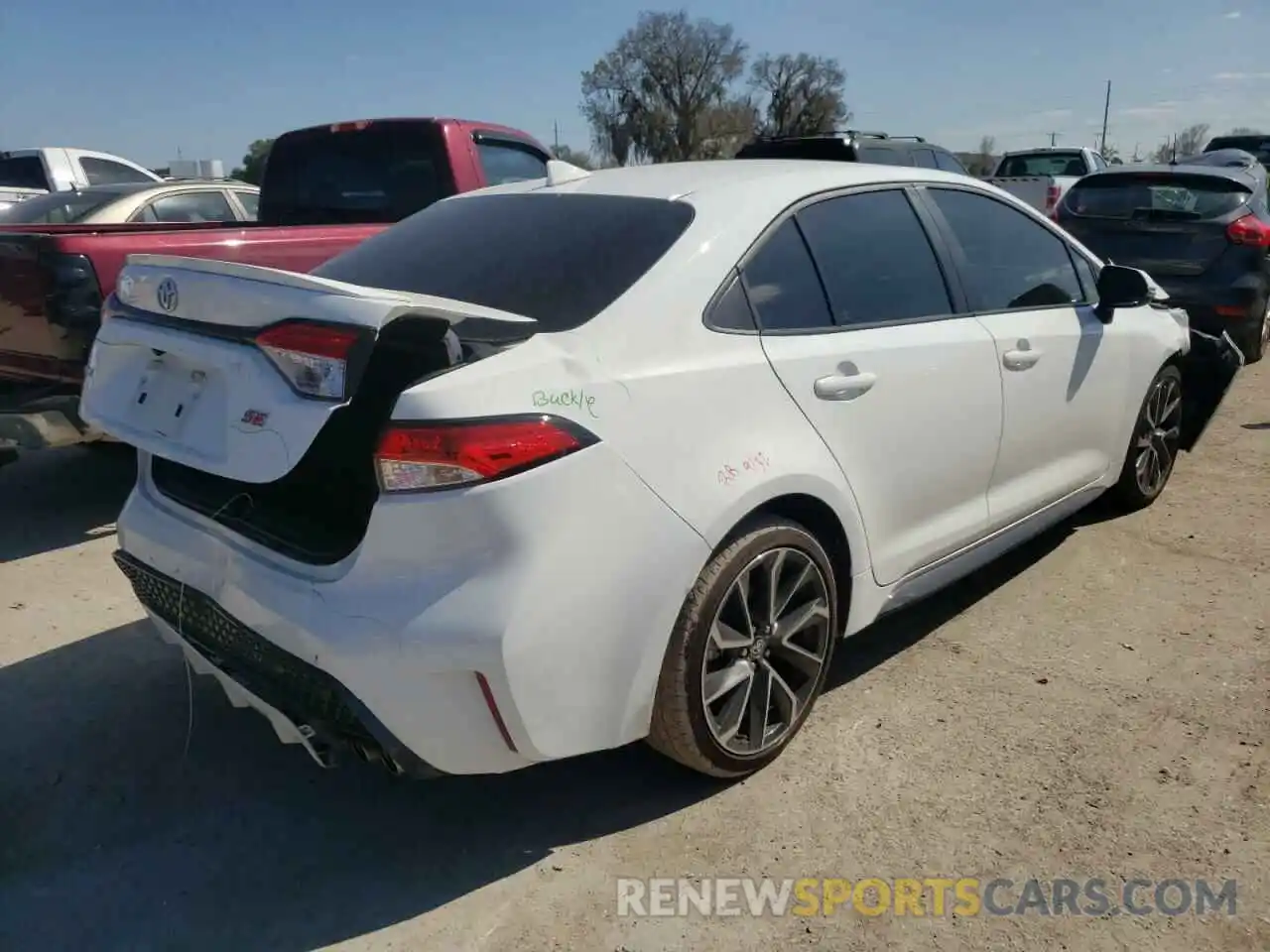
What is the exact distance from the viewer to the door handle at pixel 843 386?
3.00m

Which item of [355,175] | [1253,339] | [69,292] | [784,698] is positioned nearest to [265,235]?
[69,292]

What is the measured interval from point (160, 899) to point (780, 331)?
7.04 feet

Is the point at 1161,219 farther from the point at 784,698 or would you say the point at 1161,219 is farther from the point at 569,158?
the point at 569,158

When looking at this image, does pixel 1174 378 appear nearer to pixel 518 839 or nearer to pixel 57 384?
pixel 518 839

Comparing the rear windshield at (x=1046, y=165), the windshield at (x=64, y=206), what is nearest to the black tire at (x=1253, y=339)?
the windshield at (x=64, y=206)

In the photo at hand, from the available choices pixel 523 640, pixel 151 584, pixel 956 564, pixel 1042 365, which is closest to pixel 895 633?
pixel 956 564

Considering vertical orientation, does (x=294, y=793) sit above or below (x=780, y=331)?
below

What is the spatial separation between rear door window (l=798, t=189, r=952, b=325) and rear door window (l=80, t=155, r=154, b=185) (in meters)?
12.3

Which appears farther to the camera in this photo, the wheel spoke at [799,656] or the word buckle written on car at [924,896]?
the wheel spoke at [799,656]

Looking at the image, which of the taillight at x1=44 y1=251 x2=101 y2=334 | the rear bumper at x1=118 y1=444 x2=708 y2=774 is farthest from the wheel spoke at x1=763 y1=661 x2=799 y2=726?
the taillight at x1=44 y1=251 x2=101 y2=334

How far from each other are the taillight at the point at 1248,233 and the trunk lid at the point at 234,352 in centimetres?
678

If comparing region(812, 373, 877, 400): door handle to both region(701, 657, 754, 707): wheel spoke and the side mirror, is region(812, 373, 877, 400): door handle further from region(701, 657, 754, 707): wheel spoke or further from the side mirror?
the side mirror

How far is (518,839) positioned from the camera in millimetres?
2816

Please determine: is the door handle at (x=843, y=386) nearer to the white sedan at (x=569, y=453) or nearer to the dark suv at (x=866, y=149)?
the white sedan at (x=569, y=453)
